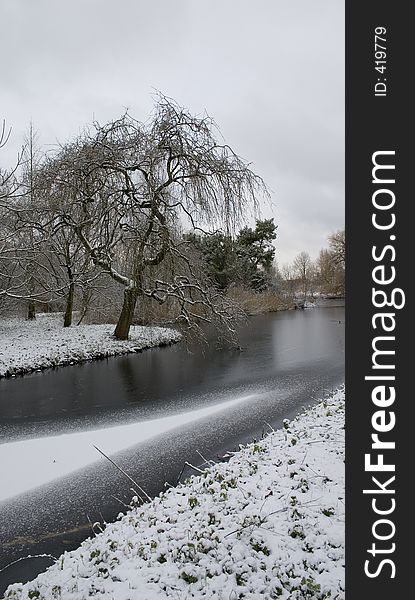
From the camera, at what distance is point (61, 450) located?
18.2ft

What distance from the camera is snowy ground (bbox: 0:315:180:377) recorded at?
1038 centimetres

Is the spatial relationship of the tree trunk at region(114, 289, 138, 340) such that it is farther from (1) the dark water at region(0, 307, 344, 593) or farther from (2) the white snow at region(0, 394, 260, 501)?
(2) the white snow at region(0, 394, 260, 501)

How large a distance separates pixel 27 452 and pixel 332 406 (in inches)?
172

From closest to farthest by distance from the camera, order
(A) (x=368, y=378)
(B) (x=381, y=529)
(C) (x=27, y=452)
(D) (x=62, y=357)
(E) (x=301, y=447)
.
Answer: (B) (x=381, y=529), (A) (x=368, y=378), (E) (x=301, y=447), (C) (x=27, y=452), (D) (x=62, y=357)

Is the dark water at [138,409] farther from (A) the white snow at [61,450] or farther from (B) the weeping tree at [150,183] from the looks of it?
(B) the weeping tree at [150,183]

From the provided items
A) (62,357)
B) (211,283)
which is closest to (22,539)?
(62,357)

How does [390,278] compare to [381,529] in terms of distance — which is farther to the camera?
[390,278]

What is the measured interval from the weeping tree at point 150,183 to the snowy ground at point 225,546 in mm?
7983

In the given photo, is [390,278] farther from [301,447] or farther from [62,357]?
[62,357]

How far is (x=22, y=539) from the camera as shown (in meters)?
3.58

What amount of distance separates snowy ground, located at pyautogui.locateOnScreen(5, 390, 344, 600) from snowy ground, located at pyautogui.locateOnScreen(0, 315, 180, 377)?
7.32m

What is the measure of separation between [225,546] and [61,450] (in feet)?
11.0

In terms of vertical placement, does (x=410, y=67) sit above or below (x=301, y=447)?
above

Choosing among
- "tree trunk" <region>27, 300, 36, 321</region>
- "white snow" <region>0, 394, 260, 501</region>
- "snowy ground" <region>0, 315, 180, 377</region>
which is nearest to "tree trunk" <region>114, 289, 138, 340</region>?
"snowy ground" <region>0, 315, 180, 377</region>
